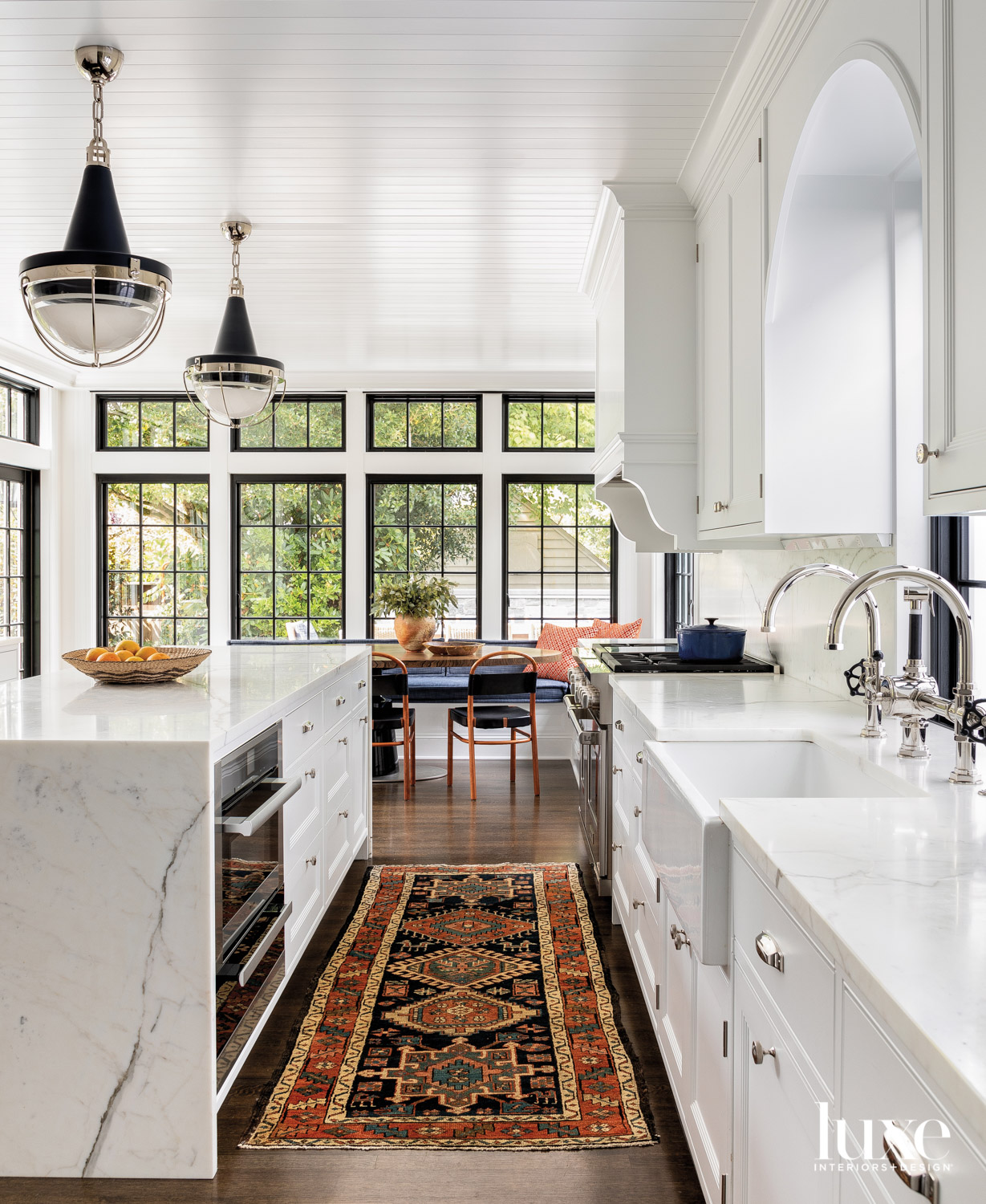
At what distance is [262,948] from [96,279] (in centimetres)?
175

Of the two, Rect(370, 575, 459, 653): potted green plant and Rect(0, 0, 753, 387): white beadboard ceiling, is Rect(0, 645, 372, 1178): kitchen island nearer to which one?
Rect(0, 0, 753, 387): white beadboard ceiling

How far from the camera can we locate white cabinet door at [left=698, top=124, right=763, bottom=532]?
8.38ft

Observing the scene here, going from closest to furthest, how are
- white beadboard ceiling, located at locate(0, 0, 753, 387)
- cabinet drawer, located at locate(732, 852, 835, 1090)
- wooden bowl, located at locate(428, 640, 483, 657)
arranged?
cabinet drawer, located at locate(732, 852, 835, 1090) < white beadboard ceiling, located at locate(0, 0, 753, 387) < wooden bowl, located at locate(428, 640, 483, 657)

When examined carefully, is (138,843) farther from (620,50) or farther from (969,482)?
(620,50)

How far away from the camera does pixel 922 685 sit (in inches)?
70.1

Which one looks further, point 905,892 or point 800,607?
point 800,607

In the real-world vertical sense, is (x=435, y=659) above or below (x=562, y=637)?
below

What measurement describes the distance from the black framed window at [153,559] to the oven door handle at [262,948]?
16.0ft

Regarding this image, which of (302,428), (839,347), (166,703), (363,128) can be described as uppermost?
(363,128)

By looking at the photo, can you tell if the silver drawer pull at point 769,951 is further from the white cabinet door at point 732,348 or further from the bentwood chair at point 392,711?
the bentwood chair at point 392,711

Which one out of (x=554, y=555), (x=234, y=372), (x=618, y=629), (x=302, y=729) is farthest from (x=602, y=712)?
(x=554, y=555)

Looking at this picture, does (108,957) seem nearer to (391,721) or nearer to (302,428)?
(391,721)

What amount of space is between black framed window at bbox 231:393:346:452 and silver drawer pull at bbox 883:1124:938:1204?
6.64 m

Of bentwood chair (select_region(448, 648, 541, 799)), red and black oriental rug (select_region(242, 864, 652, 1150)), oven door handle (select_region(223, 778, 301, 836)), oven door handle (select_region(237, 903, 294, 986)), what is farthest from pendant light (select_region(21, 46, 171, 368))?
bentwood chair (select_region(448, 648, 541, 799))
